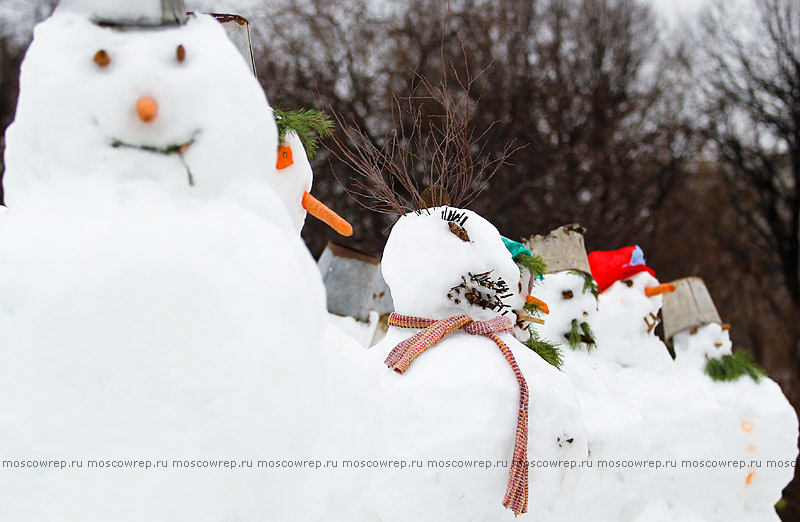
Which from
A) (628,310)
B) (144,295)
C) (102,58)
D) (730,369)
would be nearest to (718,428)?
(730,369)

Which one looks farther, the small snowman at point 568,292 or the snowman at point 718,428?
the snowman at point 718,428

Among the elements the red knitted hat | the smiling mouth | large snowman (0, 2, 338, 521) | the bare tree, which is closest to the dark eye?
large snowman (0, 2, 338, 521)

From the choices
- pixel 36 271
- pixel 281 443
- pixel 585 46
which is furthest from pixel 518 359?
pixel 585 46

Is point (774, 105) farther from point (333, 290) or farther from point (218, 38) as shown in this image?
point (218, 38)

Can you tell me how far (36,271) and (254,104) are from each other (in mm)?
544

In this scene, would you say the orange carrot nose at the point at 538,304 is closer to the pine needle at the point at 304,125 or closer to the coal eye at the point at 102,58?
the pine needle at the point at 304,125

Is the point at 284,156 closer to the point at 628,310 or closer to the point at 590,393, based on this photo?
the point at 590,393

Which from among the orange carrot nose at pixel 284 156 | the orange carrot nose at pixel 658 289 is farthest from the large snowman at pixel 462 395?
the orange carrot nose at pixel 658 289

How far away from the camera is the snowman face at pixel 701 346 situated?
4449 mm

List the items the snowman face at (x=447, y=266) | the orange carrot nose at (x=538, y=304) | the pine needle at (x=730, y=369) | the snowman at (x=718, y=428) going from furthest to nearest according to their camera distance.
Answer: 1. the pine needle at (x=730, y=369)
2. the snowman at (x=718, y=428)
3. the orange carrot nose at (x=538, y=304)
4. the snowman face at (x=447, y=266)

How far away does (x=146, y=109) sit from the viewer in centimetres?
138

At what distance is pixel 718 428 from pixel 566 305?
138 centimetres

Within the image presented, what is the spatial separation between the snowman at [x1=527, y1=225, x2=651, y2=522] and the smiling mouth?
68.0 inches

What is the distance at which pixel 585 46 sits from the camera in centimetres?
955
